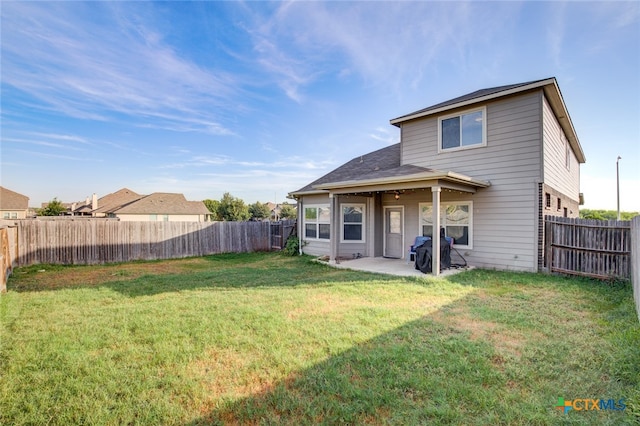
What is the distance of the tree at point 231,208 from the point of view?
126ft

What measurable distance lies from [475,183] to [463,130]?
6.61ft

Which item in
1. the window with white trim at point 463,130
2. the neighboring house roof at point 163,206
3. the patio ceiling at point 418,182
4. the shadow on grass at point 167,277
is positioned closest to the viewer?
the shadow on grass at point 167,277

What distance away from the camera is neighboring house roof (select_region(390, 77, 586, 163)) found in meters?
7.49

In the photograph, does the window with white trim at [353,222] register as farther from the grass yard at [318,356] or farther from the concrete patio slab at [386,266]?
the grass yard at [318,356]

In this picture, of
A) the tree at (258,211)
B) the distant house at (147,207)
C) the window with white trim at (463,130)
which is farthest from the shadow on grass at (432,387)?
the tree at (258,211)

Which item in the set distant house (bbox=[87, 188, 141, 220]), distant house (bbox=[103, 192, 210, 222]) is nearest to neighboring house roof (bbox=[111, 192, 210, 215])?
distant house (bbox=[103, 192, 210, 222])

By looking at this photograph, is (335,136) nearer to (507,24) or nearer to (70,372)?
(507,24)

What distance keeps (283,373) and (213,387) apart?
666 millimetres

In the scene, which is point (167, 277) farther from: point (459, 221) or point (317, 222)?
point (459, 221)

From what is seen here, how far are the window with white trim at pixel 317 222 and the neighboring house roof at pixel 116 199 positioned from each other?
101 feet

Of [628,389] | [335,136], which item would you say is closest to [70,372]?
[628,389]

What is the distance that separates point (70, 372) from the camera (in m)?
2.85

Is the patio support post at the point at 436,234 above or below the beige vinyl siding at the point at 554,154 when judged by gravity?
below

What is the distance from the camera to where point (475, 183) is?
798cm
